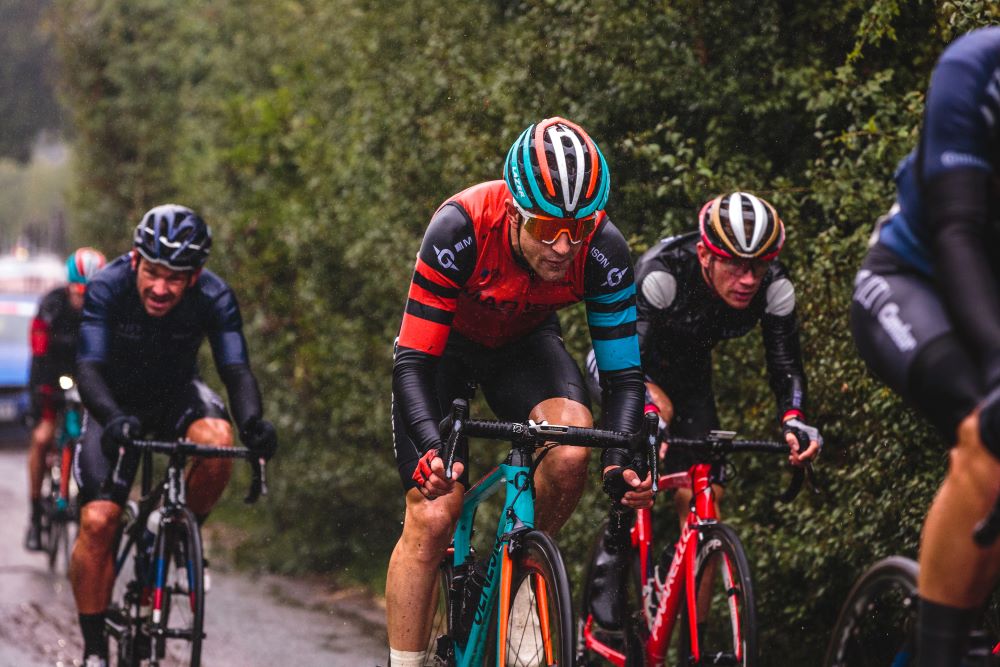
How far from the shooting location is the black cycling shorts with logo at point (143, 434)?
6.02 meters

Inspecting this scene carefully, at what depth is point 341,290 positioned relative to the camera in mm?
10328

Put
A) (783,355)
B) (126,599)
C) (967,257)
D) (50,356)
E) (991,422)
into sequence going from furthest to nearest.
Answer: (50,356)
(126,599)
(783,355)
(967,257)
(991,422)

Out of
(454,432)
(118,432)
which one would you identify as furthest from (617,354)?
(118,432)

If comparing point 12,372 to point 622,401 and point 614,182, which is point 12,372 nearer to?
point 614,182

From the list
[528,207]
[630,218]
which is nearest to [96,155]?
[630,218]

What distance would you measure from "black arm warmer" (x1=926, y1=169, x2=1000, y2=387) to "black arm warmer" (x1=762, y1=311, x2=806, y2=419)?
2501 millimetres

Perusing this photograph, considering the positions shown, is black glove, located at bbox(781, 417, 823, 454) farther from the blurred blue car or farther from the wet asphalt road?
the blurred blue car

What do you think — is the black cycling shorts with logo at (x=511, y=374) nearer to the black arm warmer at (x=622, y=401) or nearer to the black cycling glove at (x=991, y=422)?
the black arm warmer at (x=622, y=401)

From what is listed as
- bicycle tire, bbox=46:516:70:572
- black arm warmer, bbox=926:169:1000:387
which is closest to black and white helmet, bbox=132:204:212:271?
black arm warmer, bbox=926:169:1000:387

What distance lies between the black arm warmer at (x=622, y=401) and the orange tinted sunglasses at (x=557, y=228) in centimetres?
57

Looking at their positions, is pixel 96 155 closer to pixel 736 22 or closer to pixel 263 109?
pixel 263 109

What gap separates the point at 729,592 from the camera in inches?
188

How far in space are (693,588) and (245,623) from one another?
3866 mm

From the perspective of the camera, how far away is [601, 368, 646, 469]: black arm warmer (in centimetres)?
448
